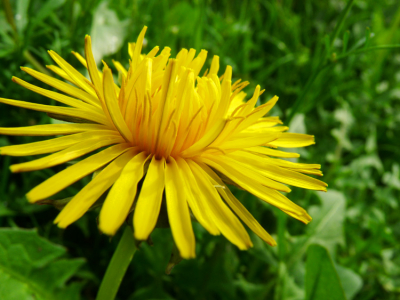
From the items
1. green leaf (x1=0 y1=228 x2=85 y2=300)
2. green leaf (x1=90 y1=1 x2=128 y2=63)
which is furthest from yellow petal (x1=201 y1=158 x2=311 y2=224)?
green leaf (x1=90 y1=1 x2=128 y2=63)

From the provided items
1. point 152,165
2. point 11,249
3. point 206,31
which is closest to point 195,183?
point 152,165

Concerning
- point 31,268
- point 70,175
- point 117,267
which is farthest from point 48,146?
point 31,268

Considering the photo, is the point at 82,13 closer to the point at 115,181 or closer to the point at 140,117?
the point at 140,117

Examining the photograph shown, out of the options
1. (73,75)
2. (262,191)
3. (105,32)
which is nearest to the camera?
(262,191)

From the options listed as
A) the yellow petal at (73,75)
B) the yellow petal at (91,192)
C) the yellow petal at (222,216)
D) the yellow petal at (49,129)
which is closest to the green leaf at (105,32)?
the yellow petal at (73,75)

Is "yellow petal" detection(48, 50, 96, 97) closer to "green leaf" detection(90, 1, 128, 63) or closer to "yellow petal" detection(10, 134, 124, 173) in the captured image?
"yellow petal" detection(10, 134, 124, 173)

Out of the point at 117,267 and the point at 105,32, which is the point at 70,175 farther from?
the point at 105,32
